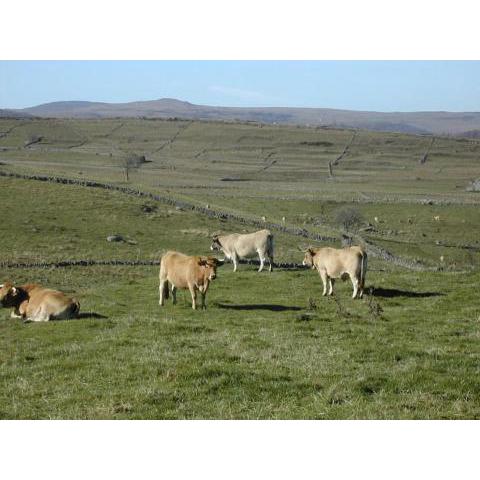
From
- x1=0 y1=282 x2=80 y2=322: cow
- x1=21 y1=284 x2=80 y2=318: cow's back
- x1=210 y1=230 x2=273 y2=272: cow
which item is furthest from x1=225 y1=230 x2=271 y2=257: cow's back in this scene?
x1=21 y1=284 x2=80 y2=318: cow's back

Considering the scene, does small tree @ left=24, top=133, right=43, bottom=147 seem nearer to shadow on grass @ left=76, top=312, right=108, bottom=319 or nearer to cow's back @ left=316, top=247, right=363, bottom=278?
cow's back @ left=316, top=247, right=363, bottom=278

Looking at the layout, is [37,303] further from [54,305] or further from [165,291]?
[165,291]

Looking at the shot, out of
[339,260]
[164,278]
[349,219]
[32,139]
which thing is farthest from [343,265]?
[32,139]

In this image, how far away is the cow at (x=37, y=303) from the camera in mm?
18328

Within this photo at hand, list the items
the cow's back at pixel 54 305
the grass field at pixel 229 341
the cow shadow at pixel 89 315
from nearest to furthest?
the grass field at pixel 229 341, the cow's back at pixel 54 305, the cow shadow at pixel 89 315

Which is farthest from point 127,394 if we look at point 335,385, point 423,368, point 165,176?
point 165,176

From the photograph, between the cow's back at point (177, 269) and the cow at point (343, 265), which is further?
the cow at point (343, 265)

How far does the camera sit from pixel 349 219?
71688mm

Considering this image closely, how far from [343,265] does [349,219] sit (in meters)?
51.5

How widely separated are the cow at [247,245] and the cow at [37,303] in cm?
1184

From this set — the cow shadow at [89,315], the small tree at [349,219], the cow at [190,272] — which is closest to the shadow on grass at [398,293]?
the cow at [190,272]

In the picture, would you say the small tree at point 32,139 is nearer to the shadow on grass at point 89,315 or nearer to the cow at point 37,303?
the cow at point 37,303

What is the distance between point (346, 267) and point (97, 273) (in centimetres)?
1847

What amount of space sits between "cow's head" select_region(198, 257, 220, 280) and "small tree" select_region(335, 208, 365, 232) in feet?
167
